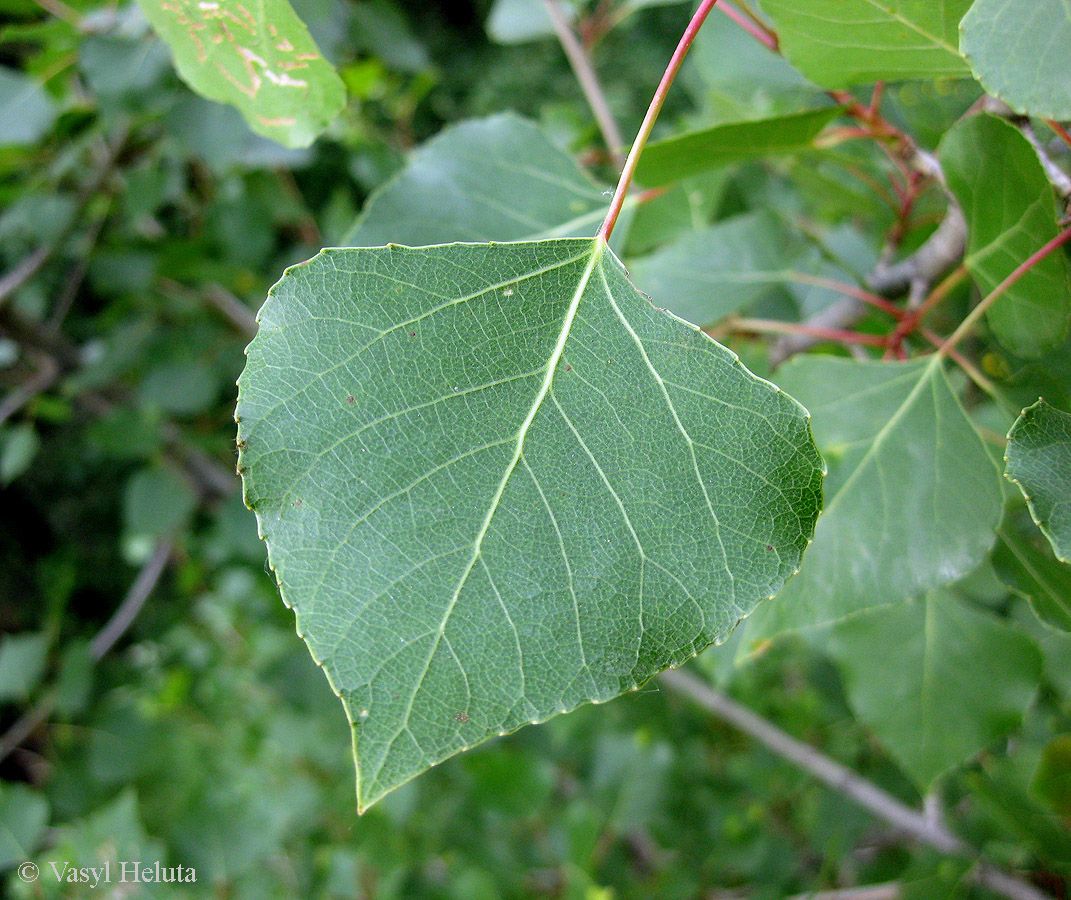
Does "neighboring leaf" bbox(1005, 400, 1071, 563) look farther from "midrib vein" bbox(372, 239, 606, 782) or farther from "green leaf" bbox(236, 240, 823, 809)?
"midrib vein" bbox(372, 239, 606, 782)

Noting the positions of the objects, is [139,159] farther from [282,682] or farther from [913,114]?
[913,114]

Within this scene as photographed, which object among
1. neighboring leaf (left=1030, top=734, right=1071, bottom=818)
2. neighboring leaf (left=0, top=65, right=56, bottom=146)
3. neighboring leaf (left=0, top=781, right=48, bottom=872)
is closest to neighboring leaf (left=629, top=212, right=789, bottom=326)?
neighboring leaf (left=1030, top=734, right=1071, bottom=818)

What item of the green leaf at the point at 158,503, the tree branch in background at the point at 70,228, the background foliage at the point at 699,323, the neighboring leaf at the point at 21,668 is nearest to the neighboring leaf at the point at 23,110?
the background foliage at the point at 699,323

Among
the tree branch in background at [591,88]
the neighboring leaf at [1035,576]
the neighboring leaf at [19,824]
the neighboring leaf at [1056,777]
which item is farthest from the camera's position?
the neighboring leaf at [19,824]

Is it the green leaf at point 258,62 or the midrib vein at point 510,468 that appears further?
the green leaf at point 258,62

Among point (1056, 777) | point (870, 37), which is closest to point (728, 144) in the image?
point (870, 37)

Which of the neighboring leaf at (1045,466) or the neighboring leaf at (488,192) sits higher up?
the neighboring leaf at (488,192)

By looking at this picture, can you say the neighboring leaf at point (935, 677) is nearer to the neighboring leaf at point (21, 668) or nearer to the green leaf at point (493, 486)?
the green leaf at point (493, 486)

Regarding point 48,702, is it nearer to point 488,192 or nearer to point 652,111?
point 488,192
